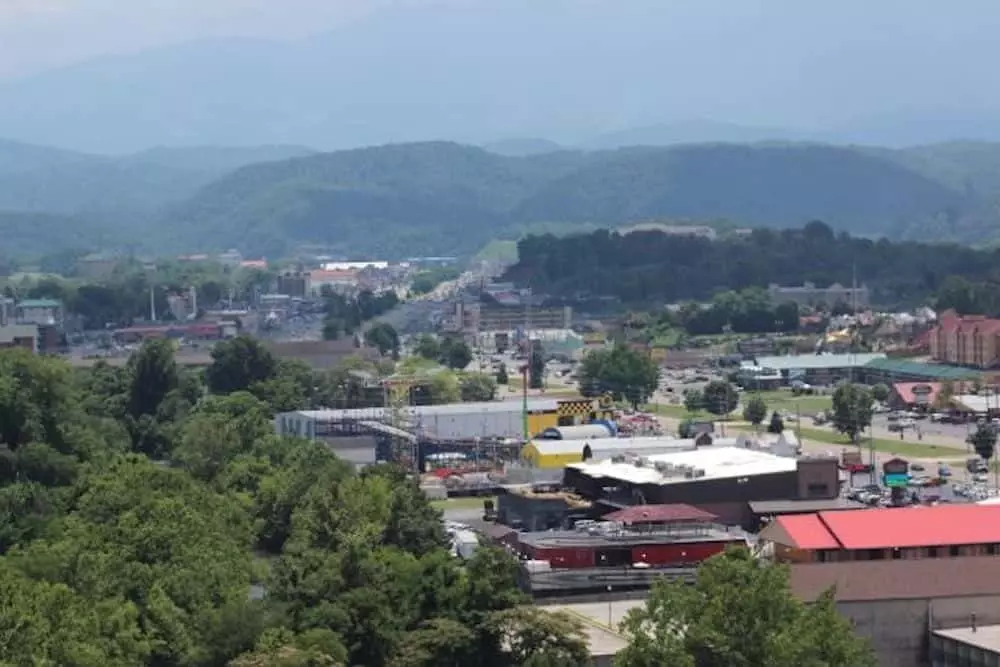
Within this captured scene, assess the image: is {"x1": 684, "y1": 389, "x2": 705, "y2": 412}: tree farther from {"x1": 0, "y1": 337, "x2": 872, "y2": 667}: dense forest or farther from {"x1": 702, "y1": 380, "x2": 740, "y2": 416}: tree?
{"x1": 0, "y1": 337, "x2": 872, "y2": 667}: dense forest

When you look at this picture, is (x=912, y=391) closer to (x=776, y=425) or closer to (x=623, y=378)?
(x=623, y=378)

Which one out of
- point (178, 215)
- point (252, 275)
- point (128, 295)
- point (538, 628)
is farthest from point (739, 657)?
point (178, 215)

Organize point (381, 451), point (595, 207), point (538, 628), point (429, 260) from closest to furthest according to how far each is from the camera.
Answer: point (538, 628), point (381, 451), point (429, 260), point (595, 207)

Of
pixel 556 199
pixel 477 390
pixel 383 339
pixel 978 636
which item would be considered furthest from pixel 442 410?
pixel 556 199

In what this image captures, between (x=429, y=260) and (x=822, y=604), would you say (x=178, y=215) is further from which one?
(x=822, y=604)

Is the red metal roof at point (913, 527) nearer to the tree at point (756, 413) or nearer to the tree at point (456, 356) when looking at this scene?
the tree at point (756, 413)

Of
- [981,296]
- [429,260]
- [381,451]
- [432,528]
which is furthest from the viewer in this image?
[429,260]

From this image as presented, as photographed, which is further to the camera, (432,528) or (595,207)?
(595,207)
